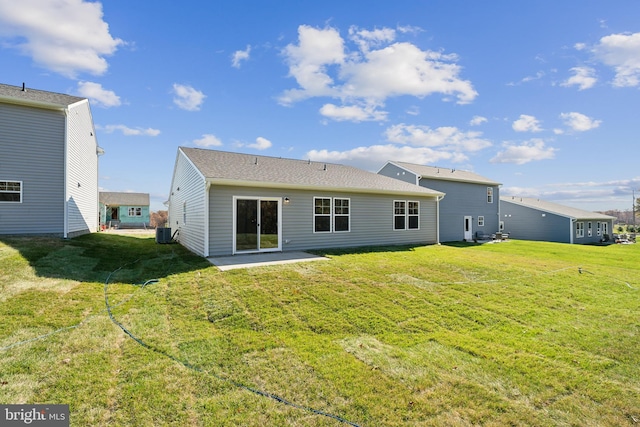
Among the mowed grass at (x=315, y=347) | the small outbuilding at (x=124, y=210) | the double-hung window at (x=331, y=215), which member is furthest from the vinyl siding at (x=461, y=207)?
the small outbuilding at (x=124, y=210)

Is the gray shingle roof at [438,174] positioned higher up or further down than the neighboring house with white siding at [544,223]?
higher up

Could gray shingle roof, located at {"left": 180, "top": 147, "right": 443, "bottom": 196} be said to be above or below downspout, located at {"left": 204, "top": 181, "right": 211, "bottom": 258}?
above

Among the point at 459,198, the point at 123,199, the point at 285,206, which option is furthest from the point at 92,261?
the point at 123,199

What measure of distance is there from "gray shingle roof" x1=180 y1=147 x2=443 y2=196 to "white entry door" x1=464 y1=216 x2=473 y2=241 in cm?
859

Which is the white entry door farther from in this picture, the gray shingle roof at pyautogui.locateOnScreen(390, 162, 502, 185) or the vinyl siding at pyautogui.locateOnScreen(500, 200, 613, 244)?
the vinyl siding at pyautogui.locateOnScreen(500, 200, 613, 244)

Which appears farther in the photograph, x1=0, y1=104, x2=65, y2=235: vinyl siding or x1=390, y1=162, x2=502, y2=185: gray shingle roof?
x1=390, y1=162, x2=502, y2=185: gray shingle roof

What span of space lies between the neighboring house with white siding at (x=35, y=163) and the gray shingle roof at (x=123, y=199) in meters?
22.0

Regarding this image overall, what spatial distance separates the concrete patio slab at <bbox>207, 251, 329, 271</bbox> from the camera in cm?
805

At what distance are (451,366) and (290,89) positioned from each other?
44.8ft

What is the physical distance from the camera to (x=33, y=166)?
34.1ft

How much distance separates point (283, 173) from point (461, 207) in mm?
15245

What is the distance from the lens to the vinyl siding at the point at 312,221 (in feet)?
31.2

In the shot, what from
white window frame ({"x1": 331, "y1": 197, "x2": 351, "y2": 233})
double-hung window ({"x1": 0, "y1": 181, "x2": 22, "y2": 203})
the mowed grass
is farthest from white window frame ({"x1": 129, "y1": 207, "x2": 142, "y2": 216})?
white window frame ({"x1": 331, "y1": 197, "x2": 351, "y2": 233})

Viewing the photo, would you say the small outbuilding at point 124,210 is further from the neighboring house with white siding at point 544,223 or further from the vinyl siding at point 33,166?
the neighboring house with white siding at point 544,223
